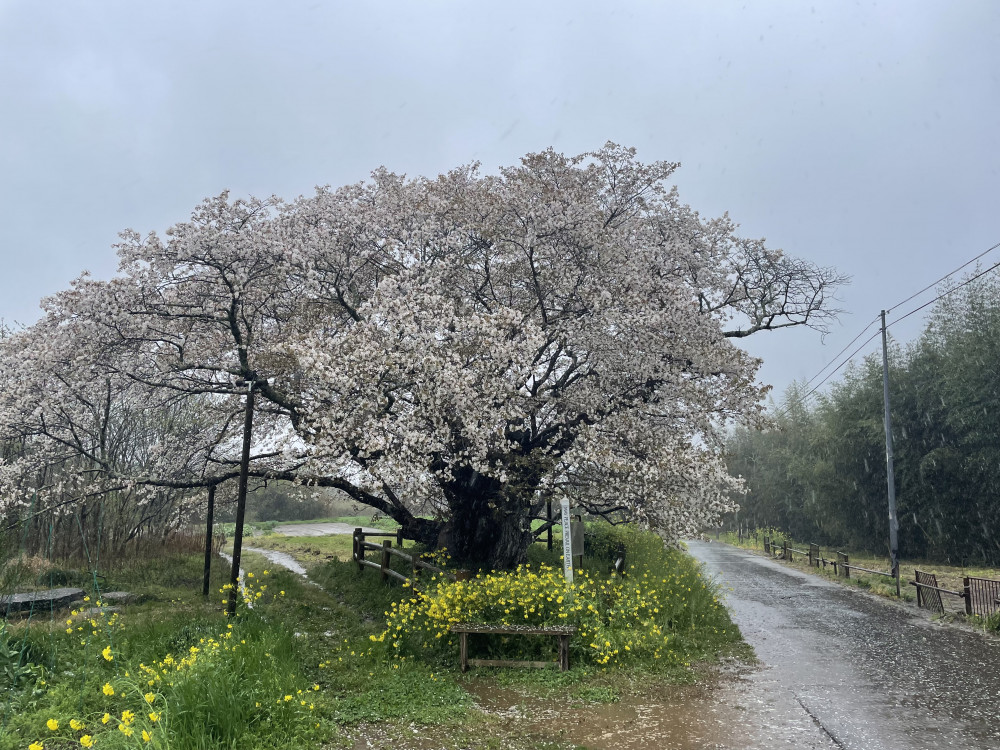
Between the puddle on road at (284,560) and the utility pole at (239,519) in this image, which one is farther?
the puddle on road at (284,560)

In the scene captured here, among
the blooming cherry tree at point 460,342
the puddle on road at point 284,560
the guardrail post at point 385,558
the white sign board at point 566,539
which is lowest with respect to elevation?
the puddle on road at point 284,560

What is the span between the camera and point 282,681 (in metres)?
7.23

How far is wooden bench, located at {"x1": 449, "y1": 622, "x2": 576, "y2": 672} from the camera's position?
30.1 feet

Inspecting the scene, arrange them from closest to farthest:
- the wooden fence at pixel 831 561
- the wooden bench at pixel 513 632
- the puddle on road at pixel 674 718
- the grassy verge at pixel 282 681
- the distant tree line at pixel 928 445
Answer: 1. the grassy verge at pixel 282 681
2. the puddle on road at pixel 674 718
3. the wooden bench at pixel 513 632
4. the wooden fence at pixel 831 561
5. the distant tree line at pixel 928 445

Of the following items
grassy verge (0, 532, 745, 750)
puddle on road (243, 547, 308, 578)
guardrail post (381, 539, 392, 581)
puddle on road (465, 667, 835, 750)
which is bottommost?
puddle on road (243, 547, 308, 578)

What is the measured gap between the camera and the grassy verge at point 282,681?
6391 mm

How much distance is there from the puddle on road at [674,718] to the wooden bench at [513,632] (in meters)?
0.50

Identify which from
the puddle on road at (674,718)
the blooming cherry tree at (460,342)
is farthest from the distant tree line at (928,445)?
the puddle on road at (674,718)

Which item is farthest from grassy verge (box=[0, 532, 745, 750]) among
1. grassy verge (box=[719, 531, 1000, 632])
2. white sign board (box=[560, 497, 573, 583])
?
grassy verge (box=[719, 531, 1000, 632])

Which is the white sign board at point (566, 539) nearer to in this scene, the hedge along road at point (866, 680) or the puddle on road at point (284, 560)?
the hedge along road at point (866, 680)

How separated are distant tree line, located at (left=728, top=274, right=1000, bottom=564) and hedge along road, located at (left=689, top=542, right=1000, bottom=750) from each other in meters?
9.07

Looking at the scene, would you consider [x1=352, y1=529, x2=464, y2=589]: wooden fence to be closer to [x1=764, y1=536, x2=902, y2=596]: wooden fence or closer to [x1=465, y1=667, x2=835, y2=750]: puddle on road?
[x1=465, y1=667, x2=835, y2=750]: puddle on road

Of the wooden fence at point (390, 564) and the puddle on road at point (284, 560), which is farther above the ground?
the wooden fence at point (390, 564)

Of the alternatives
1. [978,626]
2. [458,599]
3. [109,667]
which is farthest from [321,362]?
[978,626]
